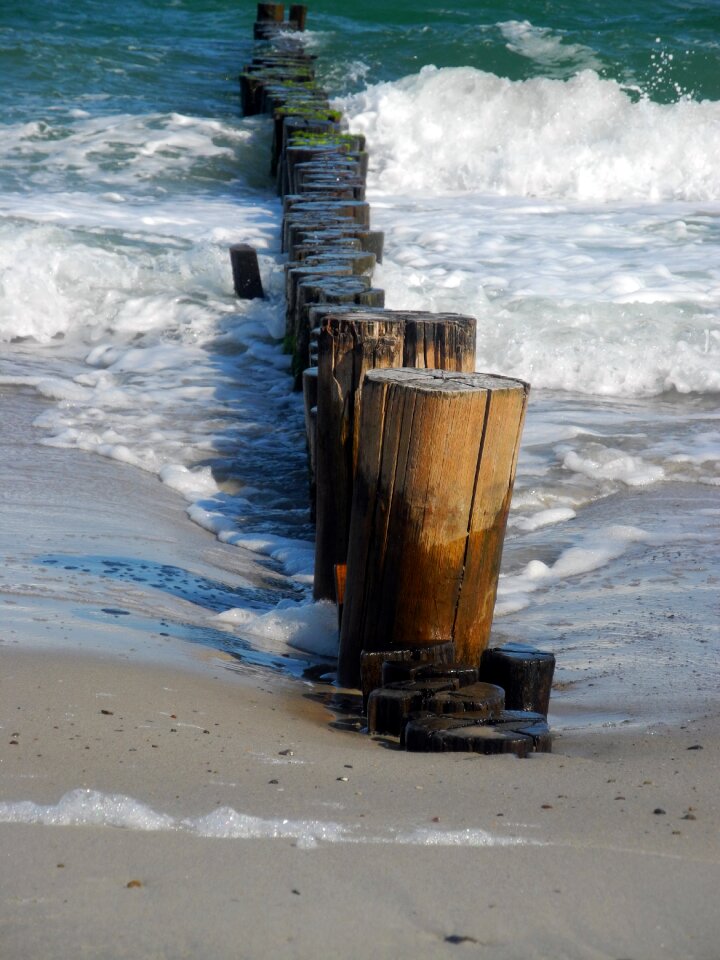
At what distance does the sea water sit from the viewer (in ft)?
14.3

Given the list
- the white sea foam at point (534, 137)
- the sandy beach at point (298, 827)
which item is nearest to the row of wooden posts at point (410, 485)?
the sandy beach at point (298, 827)

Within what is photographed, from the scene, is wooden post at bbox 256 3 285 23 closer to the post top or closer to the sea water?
the sea water

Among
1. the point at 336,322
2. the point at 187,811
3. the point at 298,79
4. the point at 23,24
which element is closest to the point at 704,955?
the point at 187,811

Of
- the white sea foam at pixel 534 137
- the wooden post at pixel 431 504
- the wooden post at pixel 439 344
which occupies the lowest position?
→ the wooden post at pixel 431 504

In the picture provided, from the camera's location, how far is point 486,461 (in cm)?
288

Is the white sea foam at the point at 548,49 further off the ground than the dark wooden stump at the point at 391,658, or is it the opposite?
the white sea foam at the point at 548,49

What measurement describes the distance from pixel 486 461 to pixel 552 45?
1591 centimetres

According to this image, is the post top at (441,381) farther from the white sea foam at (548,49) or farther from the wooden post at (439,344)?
the white sea foam at (548,49)

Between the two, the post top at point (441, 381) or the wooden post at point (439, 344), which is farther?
the wooden post at point (439, 344)

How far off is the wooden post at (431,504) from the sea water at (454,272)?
492 millimetres

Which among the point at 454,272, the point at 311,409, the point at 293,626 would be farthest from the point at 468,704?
the point at 454,272

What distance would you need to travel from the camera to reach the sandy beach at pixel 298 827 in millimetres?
1828

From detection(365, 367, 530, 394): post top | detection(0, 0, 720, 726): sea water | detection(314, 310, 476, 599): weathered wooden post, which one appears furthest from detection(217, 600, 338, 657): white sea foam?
detection(365, 367, 530, 394): post top

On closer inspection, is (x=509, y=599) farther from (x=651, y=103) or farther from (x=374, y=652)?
(x=651, y=103)
